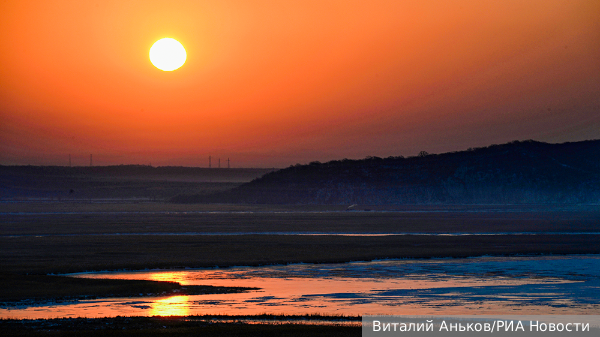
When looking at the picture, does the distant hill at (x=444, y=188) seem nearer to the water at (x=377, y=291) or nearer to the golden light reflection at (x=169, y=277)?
the water at (x=377, y=291)

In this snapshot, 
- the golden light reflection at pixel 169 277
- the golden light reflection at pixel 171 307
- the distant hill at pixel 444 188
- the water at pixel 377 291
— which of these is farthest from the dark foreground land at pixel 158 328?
the distant hill at pixel 444 188

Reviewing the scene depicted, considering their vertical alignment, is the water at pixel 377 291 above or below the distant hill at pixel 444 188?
below

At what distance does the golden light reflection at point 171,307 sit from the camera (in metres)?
23.6

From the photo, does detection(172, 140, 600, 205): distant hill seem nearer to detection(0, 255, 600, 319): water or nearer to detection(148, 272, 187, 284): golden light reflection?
detection(0, 255, 600, 319): water

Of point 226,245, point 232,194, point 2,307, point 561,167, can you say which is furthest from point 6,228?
point 561,167

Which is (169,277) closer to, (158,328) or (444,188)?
(158,328)

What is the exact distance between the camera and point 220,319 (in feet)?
72.5

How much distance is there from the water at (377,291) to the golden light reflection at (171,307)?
34 mm

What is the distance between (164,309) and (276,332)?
6.16m

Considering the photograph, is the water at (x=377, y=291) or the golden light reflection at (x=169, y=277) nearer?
the water at (x=377, y=291)

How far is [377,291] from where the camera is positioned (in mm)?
28547

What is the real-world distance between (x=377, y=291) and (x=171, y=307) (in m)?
8.68

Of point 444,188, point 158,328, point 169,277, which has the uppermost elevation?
point 444,188

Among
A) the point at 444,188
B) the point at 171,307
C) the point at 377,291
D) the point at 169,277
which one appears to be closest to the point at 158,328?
the point at 171,307
